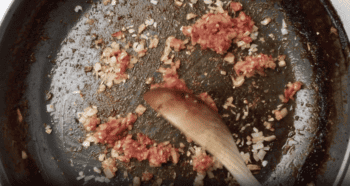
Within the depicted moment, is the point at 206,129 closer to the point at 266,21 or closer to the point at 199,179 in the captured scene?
the point at 199,179

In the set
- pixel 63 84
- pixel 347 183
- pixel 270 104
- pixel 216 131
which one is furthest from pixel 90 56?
pixel 347 183

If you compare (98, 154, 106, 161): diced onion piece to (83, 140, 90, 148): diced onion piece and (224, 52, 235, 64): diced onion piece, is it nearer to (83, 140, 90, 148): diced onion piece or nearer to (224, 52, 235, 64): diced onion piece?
(83, 140, 90, 148): diced onion piece

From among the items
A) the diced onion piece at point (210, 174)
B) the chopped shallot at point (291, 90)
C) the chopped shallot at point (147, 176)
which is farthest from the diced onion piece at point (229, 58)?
the chopped shallot at point (147, 176)

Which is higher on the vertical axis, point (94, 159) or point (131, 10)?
point (131, 10)

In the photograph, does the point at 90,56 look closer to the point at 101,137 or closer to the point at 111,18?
the point at 111,18

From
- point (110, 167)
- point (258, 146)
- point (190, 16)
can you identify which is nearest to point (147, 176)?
point (110, 167)

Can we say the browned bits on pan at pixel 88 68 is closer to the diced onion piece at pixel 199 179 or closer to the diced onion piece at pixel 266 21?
the diced onion piece at pixel 199 179

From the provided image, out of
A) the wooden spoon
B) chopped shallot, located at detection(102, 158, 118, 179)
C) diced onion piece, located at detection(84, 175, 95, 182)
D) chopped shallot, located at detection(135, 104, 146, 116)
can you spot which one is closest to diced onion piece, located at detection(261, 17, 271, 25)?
the wooden spoon
